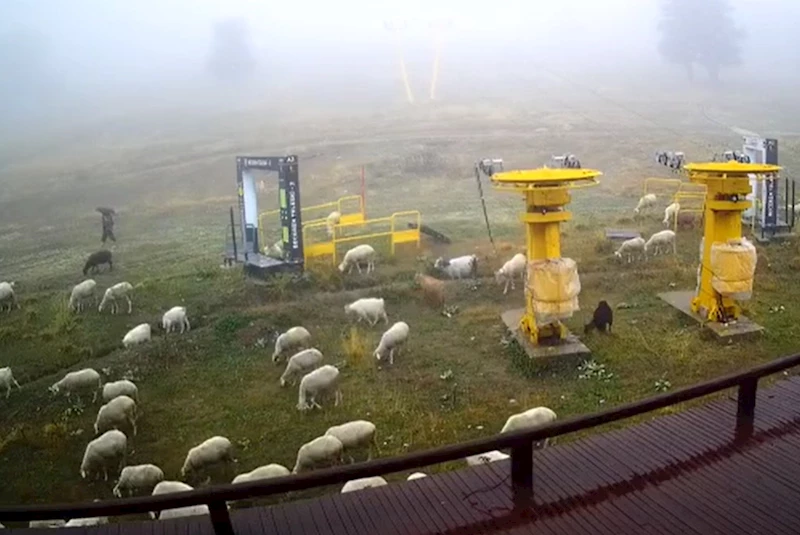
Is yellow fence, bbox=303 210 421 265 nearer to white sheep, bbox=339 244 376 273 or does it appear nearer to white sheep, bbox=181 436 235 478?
white sheep, bbox=339 244 376 273

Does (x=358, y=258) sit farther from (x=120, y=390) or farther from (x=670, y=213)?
(x=670, y=213)

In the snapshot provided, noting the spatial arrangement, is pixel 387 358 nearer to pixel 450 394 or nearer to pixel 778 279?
pixel 450 394

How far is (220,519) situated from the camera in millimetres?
4062

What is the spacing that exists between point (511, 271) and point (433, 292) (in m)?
1.80

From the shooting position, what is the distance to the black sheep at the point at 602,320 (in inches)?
472

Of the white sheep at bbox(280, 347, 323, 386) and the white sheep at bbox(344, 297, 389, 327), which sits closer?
the white sheep at bbox(280, 347, 323, 386)

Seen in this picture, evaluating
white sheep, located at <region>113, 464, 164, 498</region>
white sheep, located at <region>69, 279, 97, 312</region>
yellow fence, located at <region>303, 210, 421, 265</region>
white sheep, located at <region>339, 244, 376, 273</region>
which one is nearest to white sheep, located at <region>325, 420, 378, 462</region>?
white sheep, located at <region>113, 464, 164, 498</region>

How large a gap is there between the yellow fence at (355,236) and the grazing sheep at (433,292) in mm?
3328

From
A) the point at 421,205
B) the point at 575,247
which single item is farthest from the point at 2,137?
the point at 575,247

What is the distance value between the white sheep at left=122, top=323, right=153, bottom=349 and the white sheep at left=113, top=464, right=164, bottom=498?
505 cm

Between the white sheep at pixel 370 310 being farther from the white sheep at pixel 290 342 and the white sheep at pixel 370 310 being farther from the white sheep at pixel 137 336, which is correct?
the white sheep at pixel 137 336

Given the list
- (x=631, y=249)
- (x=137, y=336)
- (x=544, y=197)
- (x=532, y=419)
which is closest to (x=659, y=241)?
(x=631, y=249)

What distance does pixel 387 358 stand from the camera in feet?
38.3

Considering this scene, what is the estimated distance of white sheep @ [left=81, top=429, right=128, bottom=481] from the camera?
846 cm
